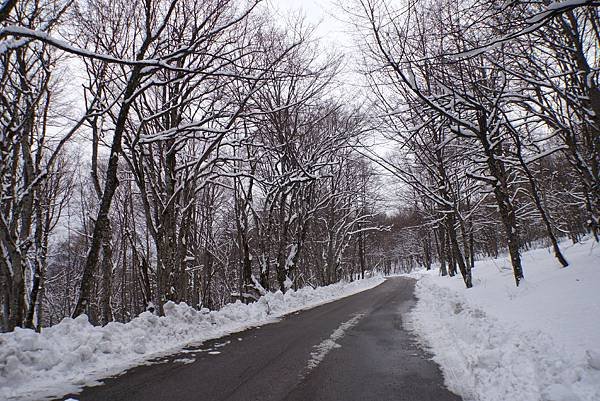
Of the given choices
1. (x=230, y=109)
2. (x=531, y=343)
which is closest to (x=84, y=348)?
(x=531, y=343)

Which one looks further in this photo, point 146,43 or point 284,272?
point 284,272

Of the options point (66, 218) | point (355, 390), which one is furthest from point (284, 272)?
point (66, 218)

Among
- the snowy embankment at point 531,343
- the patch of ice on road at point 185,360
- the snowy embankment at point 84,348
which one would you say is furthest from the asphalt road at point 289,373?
the snowy embankment at point 84,348

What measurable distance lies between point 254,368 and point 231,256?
3325 cm

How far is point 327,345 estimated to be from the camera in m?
6.59

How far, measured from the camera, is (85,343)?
5.60 m

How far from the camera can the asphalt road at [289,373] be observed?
12.7 ft

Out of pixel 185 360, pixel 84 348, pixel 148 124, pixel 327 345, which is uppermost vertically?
pixel 148 124

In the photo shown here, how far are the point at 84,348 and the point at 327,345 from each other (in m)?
4.14

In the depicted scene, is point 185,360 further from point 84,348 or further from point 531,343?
point 531,343

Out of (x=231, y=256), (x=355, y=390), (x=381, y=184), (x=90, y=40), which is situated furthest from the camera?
(x=231, y=256)

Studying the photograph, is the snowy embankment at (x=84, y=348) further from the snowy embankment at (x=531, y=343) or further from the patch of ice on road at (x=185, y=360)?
the snowy embankment at (x=531, y=343)

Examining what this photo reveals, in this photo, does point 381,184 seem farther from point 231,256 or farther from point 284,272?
point 231,256

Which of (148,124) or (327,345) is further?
(148,124)
